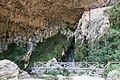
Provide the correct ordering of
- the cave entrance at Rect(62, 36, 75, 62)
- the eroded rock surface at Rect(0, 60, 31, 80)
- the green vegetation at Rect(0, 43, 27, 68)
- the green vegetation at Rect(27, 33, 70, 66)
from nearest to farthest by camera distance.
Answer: the eroded rock surface at Rect(0, 60, 31, 80), the green vegetation at Rect(0, 43, 27, 68), the green vegetation at Rect(27, 33, 70, 66), the cave entrance at Rect(62, 36, 75, 62)

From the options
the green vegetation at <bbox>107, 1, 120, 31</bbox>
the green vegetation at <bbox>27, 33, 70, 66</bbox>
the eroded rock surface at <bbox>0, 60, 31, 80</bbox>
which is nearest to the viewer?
the eroded rock surface at <bbox>0, 60, 31, 80</bbox>

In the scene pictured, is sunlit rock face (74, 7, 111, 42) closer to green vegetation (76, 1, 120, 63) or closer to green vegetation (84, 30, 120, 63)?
green vegetation (76, 1, 120, 63)

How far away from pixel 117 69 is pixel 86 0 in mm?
6539

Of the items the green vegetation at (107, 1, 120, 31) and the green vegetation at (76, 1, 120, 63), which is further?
the green vegetation at (107, 1, 120, 31)

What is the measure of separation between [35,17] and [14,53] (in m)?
2.37

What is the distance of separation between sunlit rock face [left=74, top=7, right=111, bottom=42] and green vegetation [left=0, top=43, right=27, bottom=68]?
3.25 meters

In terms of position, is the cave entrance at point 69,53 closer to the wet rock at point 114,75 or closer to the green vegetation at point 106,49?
the green vegetation at point 106,49

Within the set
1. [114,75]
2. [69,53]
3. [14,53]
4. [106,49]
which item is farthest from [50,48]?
[114,75]

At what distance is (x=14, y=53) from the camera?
52.9ft

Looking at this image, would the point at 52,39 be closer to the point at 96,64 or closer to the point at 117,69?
the point at 96,64

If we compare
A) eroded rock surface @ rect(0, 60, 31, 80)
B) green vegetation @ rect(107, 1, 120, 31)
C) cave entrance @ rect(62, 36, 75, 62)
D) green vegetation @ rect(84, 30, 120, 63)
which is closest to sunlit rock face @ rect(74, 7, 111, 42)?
green vegetation @ rect(107, 1, 120, 31)

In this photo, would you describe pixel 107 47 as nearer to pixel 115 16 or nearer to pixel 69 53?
pixel 115 16

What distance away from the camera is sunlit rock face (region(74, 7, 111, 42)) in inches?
564

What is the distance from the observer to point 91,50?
1402 centimetres
